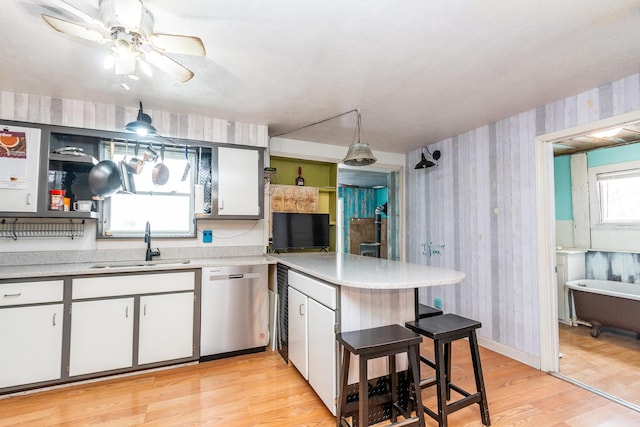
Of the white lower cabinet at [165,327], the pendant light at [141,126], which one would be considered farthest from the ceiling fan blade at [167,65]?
the white lower cabinet at [165,327]

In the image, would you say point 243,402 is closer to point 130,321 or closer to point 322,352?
point 322,352

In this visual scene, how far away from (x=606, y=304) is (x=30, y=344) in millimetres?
5419

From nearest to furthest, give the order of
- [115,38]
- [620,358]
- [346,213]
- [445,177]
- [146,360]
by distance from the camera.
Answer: [115,38] → [146,360] → [620,358] → [445,177] → [346,213]

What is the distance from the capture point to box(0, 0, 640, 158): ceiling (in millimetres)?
1559

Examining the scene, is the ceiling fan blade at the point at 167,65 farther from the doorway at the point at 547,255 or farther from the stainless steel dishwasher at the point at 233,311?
the doorway at the point at 547,255

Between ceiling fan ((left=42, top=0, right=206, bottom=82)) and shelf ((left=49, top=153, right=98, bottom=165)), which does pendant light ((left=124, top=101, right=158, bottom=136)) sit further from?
ceiling fan ((left=42, top=0, right=206, bottom=82))

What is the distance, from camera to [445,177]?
386cm

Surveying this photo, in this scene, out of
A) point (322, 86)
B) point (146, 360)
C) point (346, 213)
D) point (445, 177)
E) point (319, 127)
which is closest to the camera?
point (322, 86)

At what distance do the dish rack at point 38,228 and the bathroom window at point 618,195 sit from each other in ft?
19.8

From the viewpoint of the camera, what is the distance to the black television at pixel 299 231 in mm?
3600

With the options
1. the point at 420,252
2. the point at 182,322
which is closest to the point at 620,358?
the point at 420,252

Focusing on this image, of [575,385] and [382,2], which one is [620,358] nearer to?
[575,385]

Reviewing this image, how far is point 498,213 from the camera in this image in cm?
314

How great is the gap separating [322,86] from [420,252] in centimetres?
278
